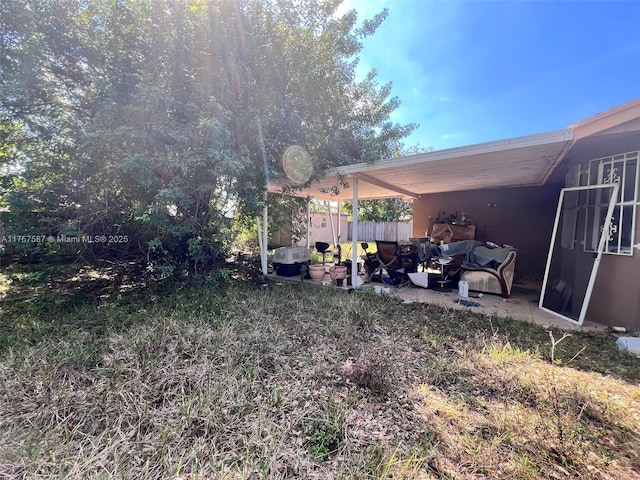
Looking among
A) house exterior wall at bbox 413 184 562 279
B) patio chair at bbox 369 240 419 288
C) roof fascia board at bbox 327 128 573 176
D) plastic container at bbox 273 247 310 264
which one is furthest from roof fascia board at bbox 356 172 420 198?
plastic container at bbox 273 247 310 264

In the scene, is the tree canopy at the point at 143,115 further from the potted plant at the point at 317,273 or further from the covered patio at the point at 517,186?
the potted plant at the point at 317,273

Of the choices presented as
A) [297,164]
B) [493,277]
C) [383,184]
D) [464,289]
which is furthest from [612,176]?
[297,164]

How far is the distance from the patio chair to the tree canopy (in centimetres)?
231

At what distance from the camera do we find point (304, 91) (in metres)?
5.82

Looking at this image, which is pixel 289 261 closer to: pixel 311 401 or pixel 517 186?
pixel 311 401

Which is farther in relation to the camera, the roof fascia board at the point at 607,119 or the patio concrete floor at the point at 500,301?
the patio concrete floor at the point at 500,301

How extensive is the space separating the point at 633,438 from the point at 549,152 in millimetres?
3675

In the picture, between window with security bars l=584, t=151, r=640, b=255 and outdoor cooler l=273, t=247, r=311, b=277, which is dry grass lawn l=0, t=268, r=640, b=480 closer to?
window with security bars l=584, t=151, r=640, b=255

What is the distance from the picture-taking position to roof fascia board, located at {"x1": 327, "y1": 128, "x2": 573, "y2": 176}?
3362 millimetres

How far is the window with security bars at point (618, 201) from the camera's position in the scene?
11.7 feet

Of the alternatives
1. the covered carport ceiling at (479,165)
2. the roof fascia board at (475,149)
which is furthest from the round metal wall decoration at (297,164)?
the roof fascia board at (475,149)

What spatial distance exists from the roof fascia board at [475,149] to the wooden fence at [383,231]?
1113 centimetres

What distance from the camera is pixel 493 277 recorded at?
17.1 ft

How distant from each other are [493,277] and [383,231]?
35.8ft
